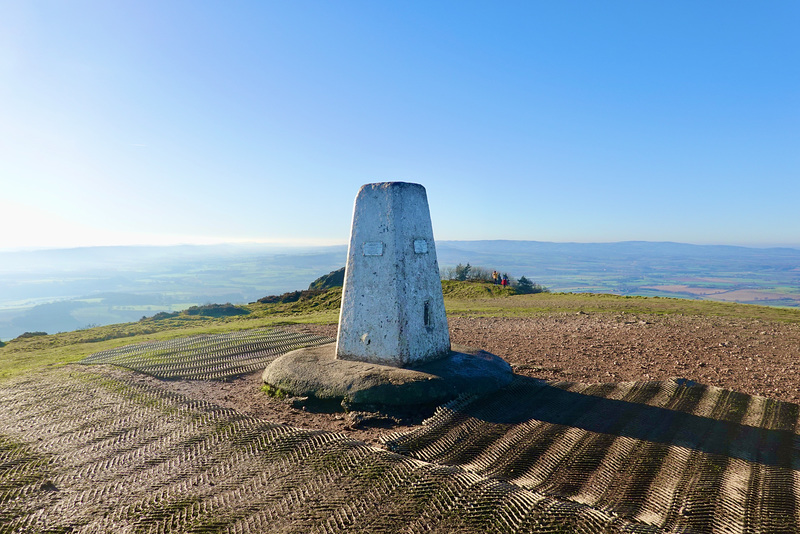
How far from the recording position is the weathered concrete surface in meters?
6.46

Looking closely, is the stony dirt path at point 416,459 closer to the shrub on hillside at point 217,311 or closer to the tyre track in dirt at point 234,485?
the tyre track in dirt at point 234,485

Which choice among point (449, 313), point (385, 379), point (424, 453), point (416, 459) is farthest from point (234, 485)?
point (449, 313)

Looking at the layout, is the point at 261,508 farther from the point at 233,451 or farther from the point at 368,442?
the point at 368,442

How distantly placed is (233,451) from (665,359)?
28.7ft

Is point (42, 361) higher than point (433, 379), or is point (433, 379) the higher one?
point (433, 379)

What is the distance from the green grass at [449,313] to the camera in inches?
508

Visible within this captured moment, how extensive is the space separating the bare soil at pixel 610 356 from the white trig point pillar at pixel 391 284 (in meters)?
1.35

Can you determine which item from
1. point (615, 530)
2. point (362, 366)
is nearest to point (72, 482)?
point (362, 366)

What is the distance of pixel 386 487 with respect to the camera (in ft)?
13.5

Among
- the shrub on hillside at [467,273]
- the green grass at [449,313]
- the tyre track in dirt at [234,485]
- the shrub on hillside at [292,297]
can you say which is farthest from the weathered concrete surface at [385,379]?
the shrub on hillside at [467,273]

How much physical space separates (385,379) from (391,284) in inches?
61.3

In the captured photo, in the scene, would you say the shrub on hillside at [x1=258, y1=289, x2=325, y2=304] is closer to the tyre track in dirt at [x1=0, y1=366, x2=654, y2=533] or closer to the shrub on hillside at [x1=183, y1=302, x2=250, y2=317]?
the shrub on hillside at [x1=183, y1=302, x2=250, y2=317]

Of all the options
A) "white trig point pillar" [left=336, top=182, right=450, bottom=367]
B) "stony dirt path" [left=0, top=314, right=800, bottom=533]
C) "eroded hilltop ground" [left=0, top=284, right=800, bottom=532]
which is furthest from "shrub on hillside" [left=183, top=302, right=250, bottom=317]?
"white trig point pillar" [left=336, top=182, right=450, bottom=367]

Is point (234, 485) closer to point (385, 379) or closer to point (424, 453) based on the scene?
point (424, 453)
